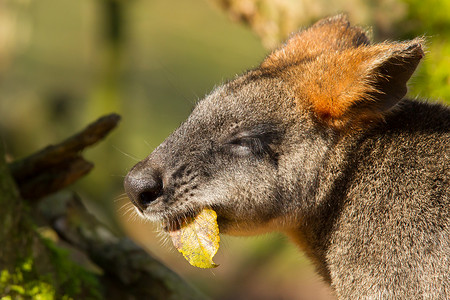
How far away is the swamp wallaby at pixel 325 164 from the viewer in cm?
419

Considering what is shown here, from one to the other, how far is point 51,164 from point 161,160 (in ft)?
4.48

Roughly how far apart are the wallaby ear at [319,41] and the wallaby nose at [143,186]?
5.14 feet

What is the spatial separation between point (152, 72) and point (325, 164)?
16.9 metres

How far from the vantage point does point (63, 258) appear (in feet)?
16.7

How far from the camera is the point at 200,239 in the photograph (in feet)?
14.8

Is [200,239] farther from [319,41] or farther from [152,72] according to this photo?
[152,72]

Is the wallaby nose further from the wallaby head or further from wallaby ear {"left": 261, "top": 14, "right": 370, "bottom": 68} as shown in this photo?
wallaby ear {"left": 261, "top": 14, "right": 370, "bottom": 68}

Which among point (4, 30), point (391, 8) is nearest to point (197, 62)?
point (4, 30)

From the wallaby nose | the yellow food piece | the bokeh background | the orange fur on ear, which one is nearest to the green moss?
the bokeh background

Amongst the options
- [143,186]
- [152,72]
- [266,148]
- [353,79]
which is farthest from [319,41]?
[152,72]

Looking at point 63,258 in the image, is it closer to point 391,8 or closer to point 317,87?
point 317,87

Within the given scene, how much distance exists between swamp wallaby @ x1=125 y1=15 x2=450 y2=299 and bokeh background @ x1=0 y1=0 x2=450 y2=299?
1.85 feet

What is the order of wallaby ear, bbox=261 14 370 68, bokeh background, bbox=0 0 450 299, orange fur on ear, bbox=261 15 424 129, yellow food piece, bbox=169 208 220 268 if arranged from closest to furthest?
orange fur on ear, bbox=261 15 424 129
yellow food piece, bbox=169 208 220 268
wallaby ear, bbox=261 14 370 68
bokeh background, bbox=0 0 450 299

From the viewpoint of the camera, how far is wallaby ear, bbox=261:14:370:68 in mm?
5184
